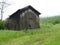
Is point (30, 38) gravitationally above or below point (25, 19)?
below

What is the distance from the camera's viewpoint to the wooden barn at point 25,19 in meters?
68.5

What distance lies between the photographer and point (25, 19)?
69062 millimetres

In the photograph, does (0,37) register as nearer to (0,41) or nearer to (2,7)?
(0,41)

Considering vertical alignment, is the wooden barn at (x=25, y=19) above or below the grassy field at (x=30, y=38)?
above

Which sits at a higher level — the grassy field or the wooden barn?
the wooden barn

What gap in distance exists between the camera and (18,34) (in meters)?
53.6

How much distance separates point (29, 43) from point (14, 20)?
103ft

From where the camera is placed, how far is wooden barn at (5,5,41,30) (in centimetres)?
6850

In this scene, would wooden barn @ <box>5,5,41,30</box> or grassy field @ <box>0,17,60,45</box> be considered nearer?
grassy field @ <box>0,17,60,45</box>

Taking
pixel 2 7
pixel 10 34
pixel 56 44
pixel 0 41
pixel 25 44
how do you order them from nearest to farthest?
1. pixel 56 44
2. pixel 25 44
3. pixel 0 41
4. pixel 10 34
5. pixel 2 7

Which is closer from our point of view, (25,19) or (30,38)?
(30,38)

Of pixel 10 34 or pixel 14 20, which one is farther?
pixel 14 20

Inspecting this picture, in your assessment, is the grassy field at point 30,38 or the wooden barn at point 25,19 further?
the wooden barn at point 25,19

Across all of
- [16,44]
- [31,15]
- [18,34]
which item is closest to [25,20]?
[31,15]
